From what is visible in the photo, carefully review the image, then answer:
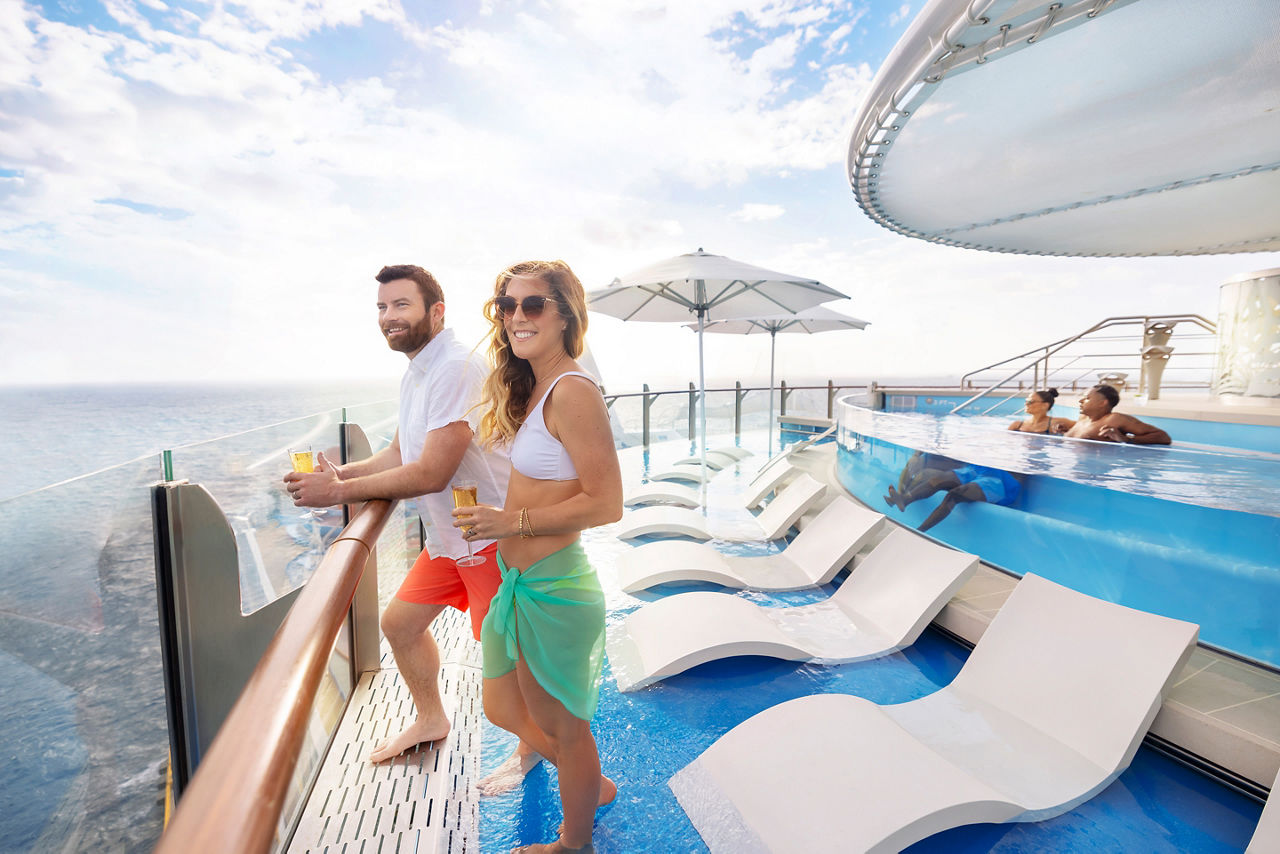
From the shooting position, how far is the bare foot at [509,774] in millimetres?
2219

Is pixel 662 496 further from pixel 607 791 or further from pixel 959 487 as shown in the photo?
pixel 607 791

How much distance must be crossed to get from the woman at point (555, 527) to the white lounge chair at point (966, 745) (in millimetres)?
676

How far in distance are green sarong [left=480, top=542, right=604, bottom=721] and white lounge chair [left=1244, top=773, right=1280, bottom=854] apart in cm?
194

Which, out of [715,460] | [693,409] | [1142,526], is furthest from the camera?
[693,409]

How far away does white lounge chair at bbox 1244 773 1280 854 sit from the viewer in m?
1.65

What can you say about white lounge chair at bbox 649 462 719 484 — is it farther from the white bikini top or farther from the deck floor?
the white bikini top

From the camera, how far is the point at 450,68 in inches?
639

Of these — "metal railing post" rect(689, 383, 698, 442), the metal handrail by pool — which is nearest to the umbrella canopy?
the metal handrail by pool

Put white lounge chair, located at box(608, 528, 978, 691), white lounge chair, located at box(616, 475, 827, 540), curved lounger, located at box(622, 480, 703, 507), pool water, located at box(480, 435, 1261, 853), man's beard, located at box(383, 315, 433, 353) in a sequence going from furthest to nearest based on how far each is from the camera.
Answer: curved lounger, located at box(622, 480, 703, 507)
white lounge chair, located at box(616, 475, 827, 540)
white lounge chair, located at box(608, 528, 978, 691)
man's beard, located at box(383, 315, 433, 353)
pool water, located at box(480, 435, 1261, 853)

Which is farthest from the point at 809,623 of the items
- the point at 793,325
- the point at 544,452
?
the point at 793,325

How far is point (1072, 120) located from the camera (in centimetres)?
494

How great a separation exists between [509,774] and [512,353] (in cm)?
167

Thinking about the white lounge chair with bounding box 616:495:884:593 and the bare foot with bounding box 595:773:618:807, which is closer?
the bare foot with bounding box 595:773:618:807

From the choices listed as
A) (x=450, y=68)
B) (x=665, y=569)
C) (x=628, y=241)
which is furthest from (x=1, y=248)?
(x=665, y=569)
